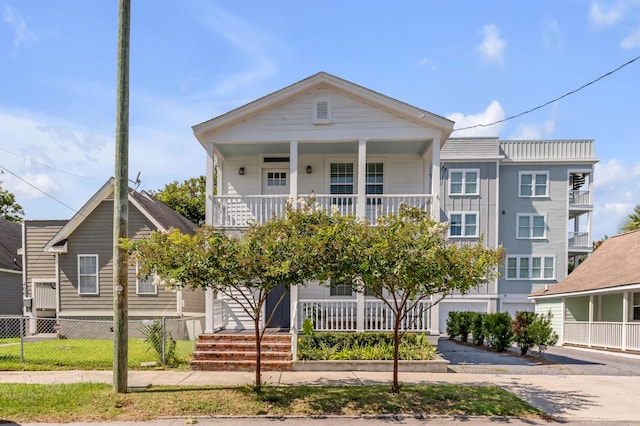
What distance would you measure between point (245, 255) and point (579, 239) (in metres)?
25.6

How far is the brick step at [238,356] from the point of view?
9555mm

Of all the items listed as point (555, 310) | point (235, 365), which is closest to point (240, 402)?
point (235, 365)

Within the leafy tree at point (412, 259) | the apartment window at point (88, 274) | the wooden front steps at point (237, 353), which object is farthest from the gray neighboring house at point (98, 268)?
the leafy tree at point (412, 259)

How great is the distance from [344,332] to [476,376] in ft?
11.3

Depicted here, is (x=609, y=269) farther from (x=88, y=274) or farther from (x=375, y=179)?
(x=88, y=274)

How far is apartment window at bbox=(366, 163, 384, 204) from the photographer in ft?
43.2

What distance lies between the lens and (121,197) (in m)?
7.41

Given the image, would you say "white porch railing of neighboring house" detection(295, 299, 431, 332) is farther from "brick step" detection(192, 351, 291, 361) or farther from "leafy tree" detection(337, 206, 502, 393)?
"leafy tree" detection(337, 206, 502, 393)

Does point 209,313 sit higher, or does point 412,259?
point 412,259

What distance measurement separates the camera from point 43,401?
6664 mm

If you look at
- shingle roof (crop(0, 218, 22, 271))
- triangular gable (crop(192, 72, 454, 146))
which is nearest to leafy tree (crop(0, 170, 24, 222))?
shingle roof (crop(0, 218, 22, 271))

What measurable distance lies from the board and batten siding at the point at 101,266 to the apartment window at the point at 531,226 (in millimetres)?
20844

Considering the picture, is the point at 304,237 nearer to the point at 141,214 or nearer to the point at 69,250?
the point at 141,214

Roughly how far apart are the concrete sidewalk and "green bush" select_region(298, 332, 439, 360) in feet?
1.91
